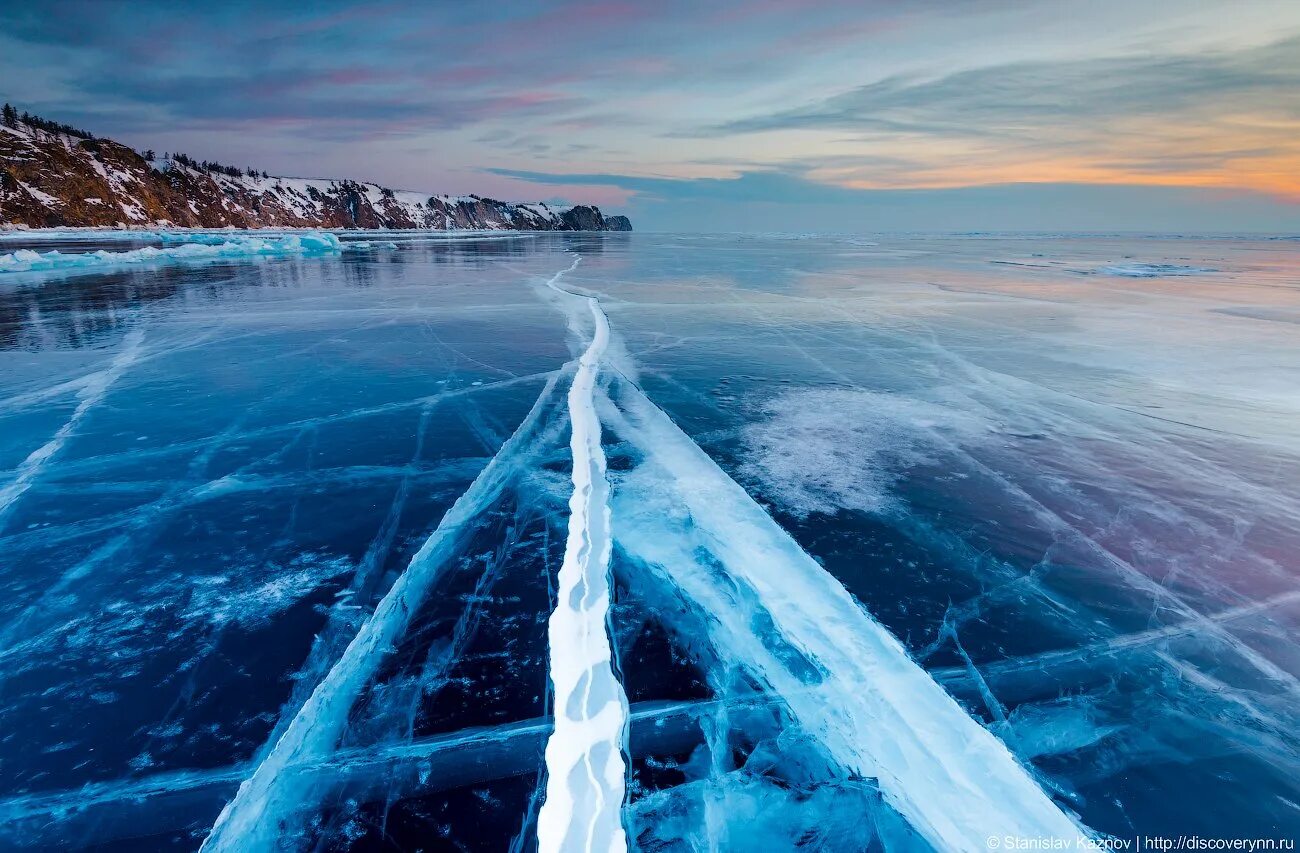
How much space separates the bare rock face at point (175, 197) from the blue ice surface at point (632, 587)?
3464 inches

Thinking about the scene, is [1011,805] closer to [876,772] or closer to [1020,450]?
[876,772]

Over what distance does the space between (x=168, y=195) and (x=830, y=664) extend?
117 metres

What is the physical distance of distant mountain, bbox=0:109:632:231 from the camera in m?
67.8

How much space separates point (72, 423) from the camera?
6.22 m

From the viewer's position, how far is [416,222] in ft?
480

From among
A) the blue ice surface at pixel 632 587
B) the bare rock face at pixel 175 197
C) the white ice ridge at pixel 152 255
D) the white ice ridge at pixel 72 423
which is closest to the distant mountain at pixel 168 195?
the bare rock face at pixel 175 197

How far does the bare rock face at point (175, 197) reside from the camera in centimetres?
6769

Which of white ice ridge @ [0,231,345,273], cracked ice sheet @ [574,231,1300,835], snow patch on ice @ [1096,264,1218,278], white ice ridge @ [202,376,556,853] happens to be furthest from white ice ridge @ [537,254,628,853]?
snow patch on ice @ [1096,264,1218,278]

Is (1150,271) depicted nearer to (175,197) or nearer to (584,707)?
(584,707)

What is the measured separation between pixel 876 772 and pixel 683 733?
836mm

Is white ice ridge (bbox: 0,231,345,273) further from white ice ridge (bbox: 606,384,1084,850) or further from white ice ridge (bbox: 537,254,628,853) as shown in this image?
white ice ridge (bbox: 606,384,1084,850)

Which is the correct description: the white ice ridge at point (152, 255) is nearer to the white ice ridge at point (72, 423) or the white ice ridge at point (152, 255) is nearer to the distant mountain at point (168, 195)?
the white ice ridge at point (72, 423)

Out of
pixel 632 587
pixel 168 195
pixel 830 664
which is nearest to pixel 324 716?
pixel 632 587

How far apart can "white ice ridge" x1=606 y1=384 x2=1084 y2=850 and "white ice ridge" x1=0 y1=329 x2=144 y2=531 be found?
4.91 meters
